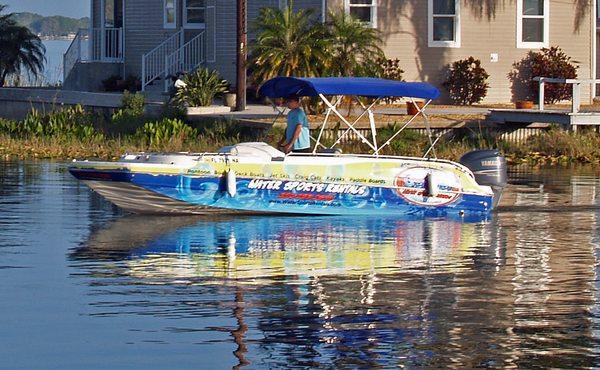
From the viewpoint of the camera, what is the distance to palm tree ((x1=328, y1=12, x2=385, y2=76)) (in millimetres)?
33594

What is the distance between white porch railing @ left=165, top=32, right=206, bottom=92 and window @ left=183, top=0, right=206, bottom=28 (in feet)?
3.94

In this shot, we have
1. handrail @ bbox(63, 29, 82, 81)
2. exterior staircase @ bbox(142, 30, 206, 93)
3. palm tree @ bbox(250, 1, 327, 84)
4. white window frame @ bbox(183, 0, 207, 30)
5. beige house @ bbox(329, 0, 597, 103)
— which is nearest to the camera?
palm tree @ bbox(250, 1, 327, 84)

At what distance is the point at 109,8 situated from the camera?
1939 inches

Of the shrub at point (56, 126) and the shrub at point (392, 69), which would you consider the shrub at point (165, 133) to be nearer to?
the shrub at point (56, 126)

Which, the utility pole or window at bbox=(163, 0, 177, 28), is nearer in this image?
the utility pole

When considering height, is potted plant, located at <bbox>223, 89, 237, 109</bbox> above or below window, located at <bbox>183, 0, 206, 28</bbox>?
below

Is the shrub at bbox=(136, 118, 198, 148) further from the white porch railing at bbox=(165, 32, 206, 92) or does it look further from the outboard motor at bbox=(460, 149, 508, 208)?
the outboard motor at bbox=(460, 149, 508, 208)

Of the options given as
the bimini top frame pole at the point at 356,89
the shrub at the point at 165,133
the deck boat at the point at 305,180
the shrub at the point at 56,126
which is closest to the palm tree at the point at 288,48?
the shrub at the point at 165,133

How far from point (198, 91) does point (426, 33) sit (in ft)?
21.8

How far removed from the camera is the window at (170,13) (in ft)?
147

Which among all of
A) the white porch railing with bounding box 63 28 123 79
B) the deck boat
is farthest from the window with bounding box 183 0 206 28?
the deck boat

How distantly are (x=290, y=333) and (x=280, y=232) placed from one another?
6913 millimetres

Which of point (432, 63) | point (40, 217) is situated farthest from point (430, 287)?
point (432, 63)

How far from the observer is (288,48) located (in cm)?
3353
